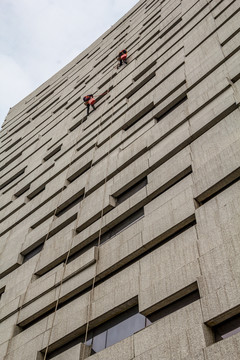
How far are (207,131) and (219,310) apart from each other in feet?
18.6

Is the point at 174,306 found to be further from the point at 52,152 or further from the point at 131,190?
the point at 52,152

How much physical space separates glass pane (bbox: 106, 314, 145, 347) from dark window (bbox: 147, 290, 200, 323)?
350mm

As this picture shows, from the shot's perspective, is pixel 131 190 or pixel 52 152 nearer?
pixel 131 190

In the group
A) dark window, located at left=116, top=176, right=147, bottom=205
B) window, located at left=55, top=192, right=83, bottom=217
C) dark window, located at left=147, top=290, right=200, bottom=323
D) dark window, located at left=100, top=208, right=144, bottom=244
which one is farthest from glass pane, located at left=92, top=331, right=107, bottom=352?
window, located at left=55, top=192, right=83, bottom=217

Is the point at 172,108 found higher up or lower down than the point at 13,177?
lower down

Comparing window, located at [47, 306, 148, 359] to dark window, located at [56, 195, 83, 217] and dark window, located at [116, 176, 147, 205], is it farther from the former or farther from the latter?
dark window, located at [56, 195, 83, 217]

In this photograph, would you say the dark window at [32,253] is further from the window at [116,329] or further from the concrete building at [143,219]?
the window at [116,329]

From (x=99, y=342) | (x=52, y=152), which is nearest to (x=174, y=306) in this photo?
(x=99, y=342)

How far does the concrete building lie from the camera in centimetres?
799

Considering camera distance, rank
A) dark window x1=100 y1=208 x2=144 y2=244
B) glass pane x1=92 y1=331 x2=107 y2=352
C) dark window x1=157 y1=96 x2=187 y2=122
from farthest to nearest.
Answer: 1. dark window x1=157 y1=96 x2=187 y2=122
2. dark window x1=100 y1=208 x2=144 y2=244
3. glass pane x1=92 y1=331 x2=107 y2=352

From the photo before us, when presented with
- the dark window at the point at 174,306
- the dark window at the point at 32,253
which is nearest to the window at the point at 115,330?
the dark window at the point at 174,306

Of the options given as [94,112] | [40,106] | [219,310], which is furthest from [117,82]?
[219,310]

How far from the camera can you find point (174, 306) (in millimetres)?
8445

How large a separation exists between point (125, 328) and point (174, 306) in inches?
60.5
